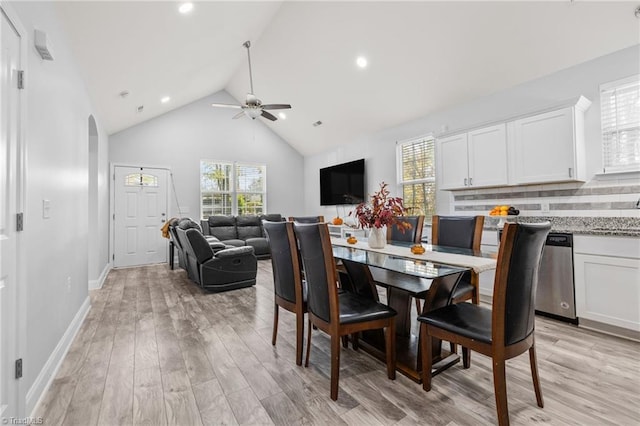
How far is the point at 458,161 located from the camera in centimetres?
388

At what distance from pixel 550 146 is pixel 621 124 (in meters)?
0.58

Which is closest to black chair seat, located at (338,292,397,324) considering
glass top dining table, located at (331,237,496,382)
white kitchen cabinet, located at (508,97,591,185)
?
glass top dining table, located at (331,237,496,382)

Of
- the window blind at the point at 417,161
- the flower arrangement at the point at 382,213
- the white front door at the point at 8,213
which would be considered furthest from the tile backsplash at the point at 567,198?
the white front door at the point at 8,213

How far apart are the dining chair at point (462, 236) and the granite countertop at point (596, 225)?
1052 mm

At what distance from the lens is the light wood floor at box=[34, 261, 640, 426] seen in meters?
1.57

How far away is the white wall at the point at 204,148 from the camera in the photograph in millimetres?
6223

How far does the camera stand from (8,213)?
145 centimetres

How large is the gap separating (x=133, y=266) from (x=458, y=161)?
6.27m

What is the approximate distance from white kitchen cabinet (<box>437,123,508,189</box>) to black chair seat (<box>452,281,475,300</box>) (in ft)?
5.46

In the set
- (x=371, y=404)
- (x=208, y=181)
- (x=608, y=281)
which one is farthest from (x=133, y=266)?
(x=608, y=281)

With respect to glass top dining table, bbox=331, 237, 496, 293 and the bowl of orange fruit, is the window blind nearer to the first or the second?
the bowl of orange fruit

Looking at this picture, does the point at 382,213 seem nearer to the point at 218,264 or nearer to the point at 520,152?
the point at 520,152

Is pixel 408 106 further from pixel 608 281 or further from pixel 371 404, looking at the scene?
pixel 371 404

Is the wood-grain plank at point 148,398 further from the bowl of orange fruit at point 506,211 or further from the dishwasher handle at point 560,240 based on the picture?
the bowl of orange fruit at point 506,211
